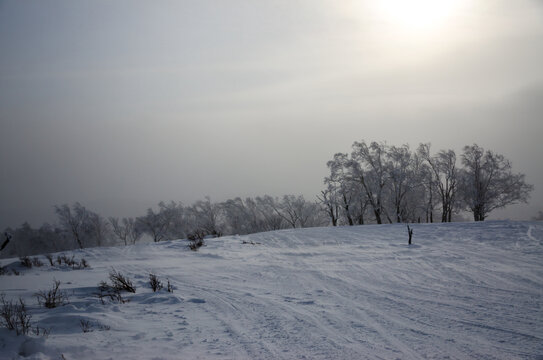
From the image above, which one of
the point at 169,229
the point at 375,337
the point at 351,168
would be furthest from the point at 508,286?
the point at 169,229

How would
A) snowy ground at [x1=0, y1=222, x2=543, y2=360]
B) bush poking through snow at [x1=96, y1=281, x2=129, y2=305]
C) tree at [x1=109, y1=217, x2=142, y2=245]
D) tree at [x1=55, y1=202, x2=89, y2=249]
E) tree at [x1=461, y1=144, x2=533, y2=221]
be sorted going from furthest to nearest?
tree at [x1=109, y1=217, x2=142, y2=245], tree at [x1=55, y1=202, x2=89, y2=249], tree at [x1=461, y1=144, x2=533, y2=221], bush poking through snow at [x1=96, y1=281, x2=129, y2=305], snowy ground at [x1=0, y1=222, x2=543, y2=360]

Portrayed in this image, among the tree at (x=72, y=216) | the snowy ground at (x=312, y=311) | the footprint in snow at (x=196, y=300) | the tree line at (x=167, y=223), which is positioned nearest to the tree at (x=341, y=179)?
the tree line at (x=167, y=223)

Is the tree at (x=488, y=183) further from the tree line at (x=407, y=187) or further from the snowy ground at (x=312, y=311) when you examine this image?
the snowy ground at (x=312, y=311)

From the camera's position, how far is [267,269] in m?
10.4

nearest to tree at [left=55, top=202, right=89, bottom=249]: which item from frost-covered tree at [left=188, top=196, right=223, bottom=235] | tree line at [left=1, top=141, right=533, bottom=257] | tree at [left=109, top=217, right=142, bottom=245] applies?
tree line at [left=1, top=141, right=533, bottom=257]

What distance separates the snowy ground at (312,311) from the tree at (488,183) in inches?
932

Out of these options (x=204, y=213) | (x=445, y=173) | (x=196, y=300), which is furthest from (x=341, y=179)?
(x=204, y=213)

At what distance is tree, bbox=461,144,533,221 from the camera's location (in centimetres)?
3131

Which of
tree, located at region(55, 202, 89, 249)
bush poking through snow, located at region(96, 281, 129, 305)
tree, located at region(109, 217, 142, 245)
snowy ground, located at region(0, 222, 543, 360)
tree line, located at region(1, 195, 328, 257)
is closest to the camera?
snowy ground, located at region(0, 222, 543, 360)

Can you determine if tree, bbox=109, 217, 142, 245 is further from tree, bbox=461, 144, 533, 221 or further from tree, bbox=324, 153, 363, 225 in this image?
tree, bbox=461, 144, 533, 221

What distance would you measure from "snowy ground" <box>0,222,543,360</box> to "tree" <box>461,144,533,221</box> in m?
Result: 23.7

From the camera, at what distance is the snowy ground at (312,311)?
4.16m

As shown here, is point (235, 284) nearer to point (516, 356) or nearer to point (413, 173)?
point (516, 356)

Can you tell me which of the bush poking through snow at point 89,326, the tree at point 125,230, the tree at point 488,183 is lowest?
the tree at point 125,230
